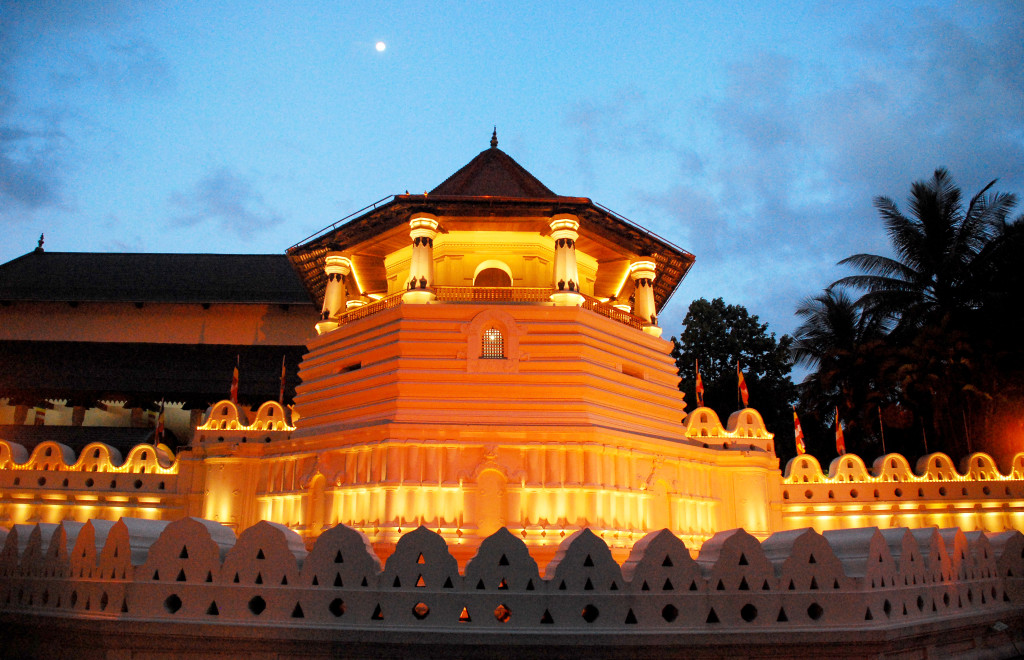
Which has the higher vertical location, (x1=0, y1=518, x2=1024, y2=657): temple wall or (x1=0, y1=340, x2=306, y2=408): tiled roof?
(x1=0, y1=340, x2=306, y2=408): tiled roof

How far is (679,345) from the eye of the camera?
4328 centimetres

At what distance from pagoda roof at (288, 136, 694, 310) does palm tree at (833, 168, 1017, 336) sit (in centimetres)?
836

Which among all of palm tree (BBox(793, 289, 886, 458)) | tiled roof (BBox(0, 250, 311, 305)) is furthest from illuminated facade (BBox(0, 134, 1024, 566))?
tiled roof (BBox(0, 250, 311, 305))

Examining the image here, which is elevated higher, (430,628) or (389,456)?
(389,456)

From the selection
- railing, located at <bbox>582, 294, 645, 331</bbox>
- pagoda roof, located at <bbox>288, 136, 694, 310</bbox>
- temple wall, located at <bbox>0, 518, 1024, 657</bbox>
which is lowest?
Result: temple wall, located at <bbox>0, 518, 1024, 657</bbox>

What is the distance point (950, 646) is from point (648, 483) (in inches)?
432

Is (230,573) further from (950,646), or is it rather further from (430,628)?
(950,646)

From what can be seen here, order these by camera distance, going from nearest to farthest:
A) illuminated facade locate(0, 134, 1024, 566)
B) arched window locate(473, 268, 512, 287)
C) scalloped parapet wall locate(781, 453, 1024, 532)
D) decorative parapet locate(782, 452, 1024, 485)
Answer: illuminated facade locate(0, 134, 1024, 566)
scalloped parapet wall locate(781, 453, 1024, 532)
decorative parapet locate(782, 452, 1024, 485)
arched window locate(473, 268, 512, 287)

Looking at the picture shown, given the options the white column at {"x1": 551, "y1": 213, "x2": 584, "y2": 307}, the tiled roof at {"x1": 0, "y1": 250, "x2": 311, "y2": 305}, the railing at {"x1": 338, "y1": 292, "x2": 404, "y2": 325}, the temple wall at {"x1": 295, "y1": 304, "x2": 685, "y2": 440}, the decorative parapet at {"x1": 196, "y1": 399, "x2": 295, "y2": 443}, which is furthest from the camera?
the tiled roof at {"x1": 0, "y1": 250, "x2": 311, "y2": 305}

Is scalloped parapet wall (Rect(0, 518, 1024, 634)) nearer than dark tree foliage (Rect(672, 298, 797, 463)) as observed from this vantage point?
Yes

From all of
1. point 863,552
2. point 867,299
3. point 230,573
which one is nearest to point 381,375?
point 230,573

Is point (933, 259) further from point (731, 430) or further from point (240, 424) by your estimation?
point (240, 424)

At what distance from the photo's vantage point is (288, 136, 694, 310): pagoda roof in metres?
20.9

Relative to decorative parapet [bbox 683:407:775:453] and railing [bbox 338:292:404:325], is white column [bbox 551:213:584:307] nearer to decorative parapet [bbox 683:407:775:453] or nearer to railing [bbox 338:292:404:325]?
railing [bbox 338:292:404:325]
